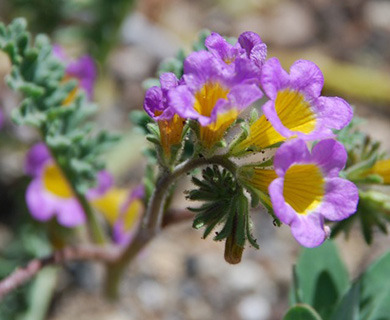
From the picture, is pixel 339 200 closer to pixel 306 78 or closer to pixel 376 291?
pixel 306 78

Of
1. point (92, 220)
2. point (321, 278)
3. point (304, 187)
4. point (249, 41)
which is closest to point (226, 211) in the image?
point (304, 187)

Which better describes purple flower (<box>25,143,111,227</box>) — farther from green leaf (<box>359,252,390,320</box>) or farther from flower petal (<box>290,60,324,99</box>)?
flower petal (<box>290,60,324,99</box>)

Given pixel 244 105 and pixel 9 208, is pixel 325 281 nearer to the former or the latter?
pixel 244 105

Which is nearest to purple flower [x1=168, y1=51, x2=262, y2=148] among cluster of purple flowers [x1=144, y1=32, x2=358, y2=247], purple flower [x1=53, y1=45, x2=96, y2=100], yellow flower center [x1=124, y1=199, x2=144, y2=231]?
cluster of purple flowers [x1=144, y1=32, x2=358, y2=247]

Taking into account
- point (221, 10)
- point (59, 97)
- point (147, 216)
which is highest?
point (59, 97)

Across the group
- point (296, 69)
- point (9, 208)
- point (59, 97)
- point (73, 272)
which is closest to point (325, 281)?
point (296, 69)

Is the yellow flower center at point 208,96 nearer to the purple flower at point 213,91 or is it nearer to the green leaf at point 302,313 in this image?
the purple flower at point 213,91
